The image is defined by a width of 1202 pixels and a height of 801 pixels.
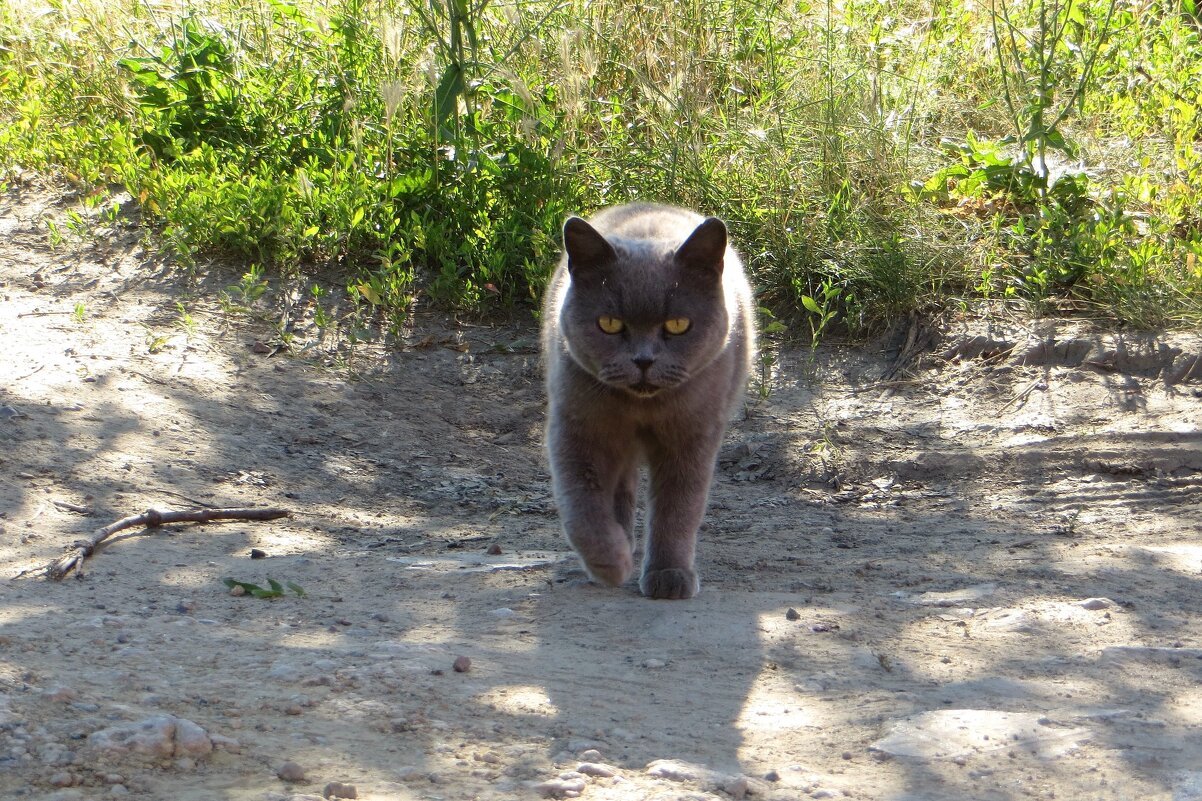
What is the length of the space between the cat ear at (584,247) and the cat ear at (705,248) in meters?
0.21

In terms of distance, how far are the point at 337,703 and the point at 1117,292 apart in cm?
385

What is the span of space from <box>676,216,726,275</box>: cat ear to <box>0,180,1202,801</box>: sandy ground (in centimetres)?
93

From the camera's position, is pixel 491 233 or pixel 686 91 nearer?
pixel 491 233

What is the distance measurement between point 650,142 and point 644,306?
294 centimetres

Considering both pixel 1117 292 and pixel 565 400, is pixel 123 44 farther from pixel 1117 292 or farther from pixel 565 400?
pixel 1117 292

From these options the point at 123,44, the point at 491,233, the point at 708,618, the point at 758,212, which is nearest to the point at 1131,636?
the point at 708,618

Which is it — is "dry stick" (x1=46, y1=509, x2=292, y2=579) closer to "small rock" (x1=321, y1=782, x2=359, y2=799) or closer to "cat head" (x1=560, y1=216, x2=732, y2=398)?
"cat head" (x1=560, y1=216, x2=732, y2=398)

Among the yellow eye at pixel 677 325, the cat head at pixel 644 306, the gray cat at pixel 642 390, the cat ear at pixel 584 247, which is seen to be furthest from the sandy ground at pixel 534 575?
the cat ear at pixel 584 247

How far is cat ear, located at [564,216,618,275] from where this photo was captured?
3.25m

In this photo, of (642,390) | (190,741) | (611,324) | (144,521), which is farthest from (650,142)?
(190,741)

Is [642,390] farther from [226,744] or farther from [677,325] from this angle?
[226,744]

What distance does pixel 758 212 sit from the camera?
17.6ft

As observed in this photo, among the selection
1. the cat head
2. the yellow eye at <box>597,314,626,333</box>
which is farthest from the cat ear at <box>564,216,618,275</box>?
the yellow eye at <box>597,314,626,333</box>

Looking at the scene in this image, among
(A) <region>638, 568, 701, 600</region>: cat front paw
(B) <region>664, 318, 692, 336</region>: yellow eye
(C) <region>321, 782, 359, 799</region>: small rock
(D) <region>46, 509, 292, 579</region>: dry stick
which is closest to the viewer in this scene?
(C) <region>321, 782, 359, 799</region>: small rock
